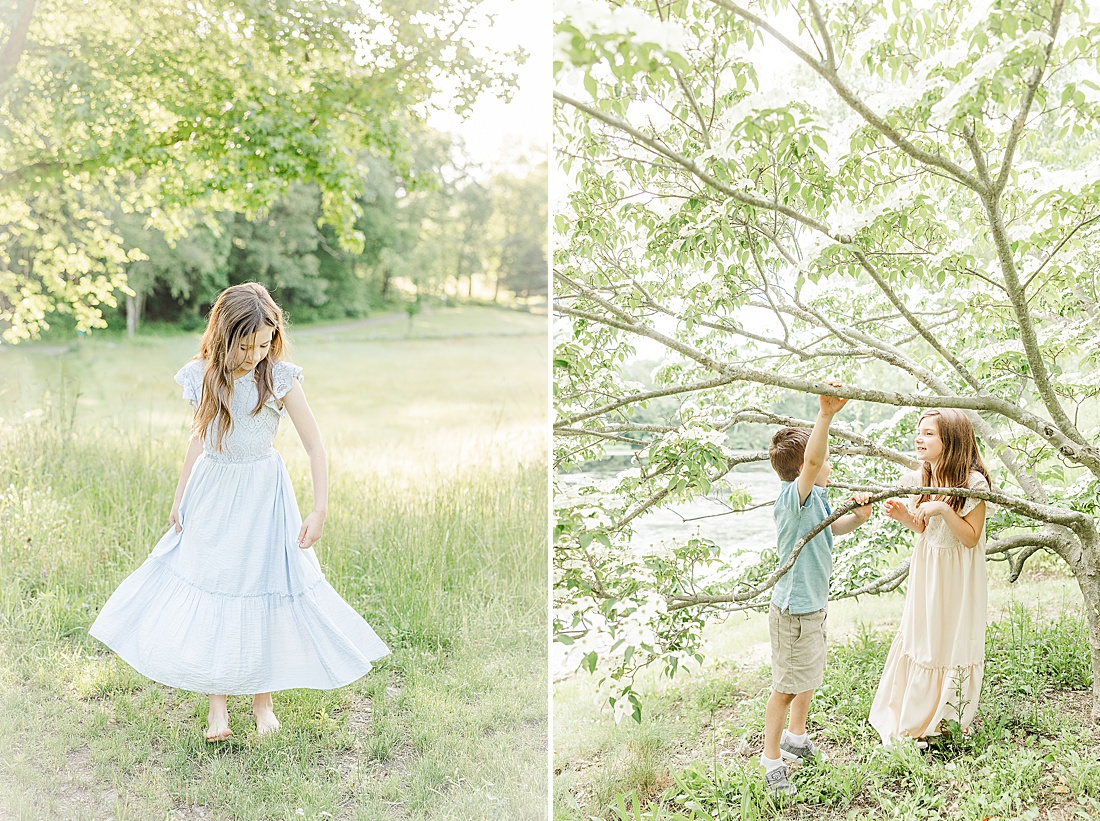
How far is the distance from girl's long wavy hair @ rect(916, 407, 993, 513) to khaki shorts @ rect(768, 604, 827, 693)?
39 centimetres

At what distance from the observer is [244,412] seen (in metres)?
2.07

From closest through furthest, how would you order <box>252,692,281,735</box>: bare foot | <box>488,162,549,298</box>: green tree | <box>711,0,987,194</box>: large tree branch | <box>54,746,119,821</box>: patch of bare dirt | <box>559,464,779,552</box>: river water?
<box>711,0,987,194</box>: large tree branch
<box>54,746,119,821</box>: patch of bare dirt
<box>252,692,281,735</box>: bare foot
<box>559,464,779,552</box>: river water
<box>488,162,549,298</box>: green tree

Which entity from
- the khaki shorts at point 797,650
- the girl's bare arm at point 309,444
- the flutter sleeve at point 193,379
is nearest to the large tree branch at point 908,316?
the khaki shorts at point 797,650

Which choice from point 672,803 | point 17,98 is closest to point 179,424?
point 17,98

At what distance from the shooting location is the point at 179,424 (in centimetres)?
394

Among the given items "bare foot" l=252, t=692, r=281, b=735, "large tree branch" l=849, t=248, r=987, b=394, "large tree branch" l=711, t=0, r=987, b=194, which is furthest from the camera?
"bare foot" l=252, t=692, r=281, b=735

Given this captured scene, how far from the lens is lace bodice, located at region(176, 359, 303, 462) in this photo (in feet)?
6.76

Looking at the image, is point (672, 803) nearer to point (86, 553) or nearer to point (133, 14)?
point (86, 553)

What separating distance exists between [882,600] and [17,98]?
339 centimetres

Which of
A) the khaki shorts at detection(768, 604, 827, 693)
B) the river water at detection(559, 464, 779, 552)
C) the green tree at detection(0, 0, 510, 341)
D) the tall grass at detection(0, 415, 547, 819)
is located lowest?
the tall grass at detection(0, 415, 547, 819)

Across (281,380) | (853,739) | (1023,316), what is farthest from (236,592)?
(1023,316)

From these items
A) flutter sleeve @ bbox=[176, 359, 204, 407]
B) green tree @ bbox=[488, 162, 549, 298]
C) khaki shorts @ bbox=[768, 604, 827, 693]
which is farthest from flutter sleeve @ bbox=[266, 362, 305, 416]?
green tree @ bbox=[488, 162, 549, 298]

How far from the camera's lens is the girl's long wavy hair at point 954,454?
75.6 inches

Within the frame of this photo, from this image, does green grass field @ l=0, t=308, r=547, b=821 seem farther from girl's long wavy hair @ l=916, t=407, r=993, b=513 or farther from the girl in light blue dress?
girl's long wavy hair @ l=916, t=407, r=993, b=513
